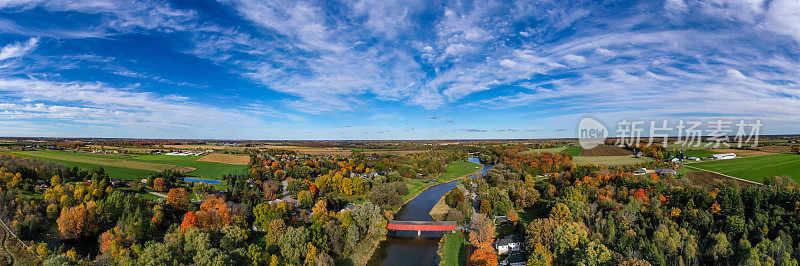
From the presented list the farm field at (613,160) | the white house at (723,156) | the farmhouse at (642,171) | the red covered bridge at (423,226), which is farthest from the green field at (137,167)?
the white house at (723,156)

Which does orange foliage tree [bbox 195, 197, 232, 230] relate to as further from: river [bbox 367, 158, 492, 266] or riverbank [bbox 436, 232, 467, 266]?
riverbank [bbox 436, 232, 467, 266]

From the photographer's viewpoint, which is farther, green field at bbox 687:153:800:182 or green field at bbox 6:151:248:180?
green field at bbox 6:151:248:180

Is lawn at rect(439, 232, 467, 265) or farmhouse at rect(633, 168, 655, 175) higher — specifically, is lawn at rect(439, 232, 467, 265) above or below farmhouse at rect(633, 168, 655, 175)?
below

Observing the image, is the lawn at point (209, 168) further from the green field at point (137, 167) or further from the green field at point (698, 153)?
the green field at point (698, 153)

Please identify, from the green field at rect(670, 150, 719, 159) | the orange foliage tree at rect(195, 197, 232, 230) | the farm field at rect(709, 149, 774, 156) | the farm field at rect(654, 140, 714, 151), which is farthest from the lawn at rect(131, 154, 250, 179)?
the farm field at rect(709, 149, 774, 156)

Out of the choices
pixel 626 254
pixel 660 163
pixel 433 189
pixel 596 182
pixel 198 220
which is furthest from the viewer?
pixel 433 189

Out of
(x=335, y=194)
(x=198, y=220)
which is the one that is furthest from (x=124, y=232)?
(x=335, y=194)

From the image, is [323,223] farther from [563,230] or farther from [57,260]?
[563,230]
